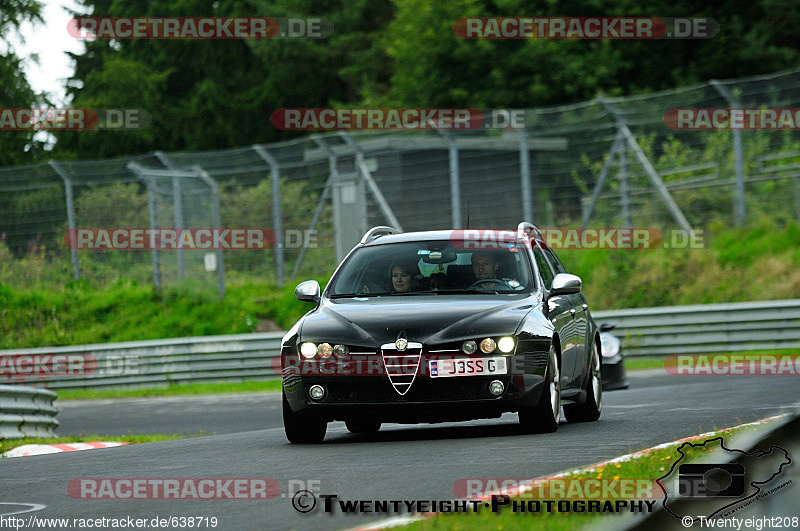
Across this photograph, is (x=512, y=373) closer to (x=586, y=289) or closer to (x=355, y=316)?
(x=355, y=316)

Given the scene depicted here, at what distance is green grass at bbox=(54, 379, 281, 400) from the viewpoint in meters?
24.9

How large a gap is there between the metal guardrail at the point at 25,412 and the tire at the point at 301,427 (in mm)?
4787

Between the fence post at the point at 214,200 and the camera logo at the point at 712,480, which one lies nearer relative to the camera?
the camera logo at the point at 712,480

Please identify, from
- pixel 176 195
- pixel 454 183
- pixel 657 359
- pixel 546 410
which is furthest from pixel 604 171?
pixel 546 410

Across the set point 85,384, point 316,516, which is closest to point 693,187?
point 85,384

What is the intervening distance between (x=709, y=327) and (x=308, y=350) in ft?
47.8

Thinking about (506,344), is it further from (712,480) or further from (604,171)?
(604,171)

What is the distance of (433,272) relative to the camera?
11633 millimetres

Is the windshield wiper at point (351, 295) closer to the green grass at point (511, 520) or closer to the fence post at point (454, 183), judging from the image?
the green grass at point (511, 520)
